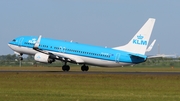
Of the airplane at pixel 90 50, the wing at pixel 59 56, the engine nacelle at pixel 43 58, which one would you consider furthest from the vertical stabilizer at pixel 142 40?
the engine nacelle at pixel 43 58

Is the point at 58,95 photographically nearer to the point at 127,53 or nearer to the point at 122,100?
the point at 122,100

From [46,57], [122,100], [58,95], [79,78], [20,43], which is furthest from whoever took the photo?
[20,43]

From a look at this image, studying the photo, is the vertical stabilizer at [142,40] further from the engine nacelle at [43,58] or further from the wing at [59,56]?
the engine nacelle at [43,58]

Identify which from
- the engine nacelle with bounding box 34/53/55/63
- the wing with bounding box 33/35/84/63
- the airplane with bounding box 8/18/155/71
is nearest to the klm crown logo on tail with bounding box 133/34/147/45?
the airplane with bounding box 8/18/155/71

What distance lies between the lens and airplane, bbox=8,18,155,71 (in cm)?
7488

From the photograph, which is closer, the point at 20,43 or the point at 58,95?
the point at 58,95

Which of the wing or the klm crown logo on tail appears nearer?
the wing

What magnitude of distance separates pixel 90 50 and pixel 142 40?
7.26 meters

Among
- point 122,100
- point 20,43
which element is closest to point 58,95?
point 122,100

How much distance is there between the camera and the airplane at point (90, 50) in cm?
7488

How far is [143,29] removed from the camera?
75750mm

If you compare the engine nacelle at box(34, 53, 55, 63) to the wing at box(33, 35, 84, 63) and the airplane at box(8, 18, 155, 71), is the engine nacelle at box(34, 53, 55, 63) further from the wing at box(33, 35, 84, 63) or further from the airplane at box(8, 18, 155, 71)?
the wing at box(33, 35, 84, 63)

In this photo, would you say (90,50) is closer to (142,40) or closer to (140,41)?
(140,41)

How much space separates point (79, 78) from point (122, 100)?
23.0m
